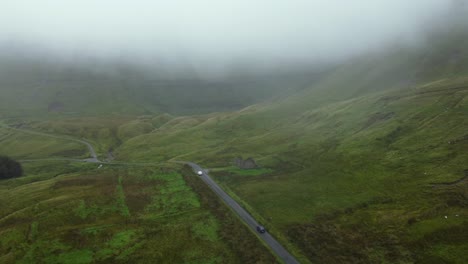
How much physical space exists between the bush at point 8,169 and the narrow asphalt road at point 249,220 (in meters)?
94.7

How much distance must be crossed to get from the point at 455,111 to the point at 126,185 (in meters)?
140

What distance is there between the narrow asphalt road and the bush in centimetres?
9473

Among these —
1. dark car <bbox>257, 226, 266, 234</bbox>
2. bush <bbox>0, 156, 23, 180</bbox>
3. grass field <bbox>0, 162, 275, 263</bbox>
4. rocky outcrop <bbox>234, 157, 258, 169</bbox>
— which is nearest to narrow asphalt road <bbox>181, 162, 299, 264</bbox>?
dark car <bbox>257, 226, 266, 234</bbox>

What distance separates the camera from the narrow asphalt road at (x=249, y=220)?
65375mm

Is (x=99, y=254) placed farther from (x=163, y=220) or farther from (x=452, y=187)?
(x=452, y=187)

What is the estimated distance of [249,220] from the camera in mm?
83438

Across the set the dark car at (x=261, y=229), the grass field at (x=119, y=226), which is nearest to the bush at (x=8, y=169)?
the grass field at (x=119, y=226)

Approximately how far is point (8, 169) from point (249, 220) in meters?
128

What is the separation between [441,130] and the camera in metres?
123

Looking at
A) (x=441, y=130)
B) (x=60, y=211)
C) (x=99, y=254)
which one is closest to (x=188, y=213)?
(x=99, y=254)

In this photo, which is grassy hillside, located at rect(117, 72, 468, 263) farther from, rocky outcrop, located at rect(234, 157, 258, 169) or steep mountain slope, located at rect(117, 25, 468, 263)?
rocky outcrop, located at rect(234, 157, 258, 169)

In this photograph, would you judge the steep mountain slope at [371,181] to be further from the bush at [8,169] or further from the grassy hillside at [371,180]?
the bush at [8,169]

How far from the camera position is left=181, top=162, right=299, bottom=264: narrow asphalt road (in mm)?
65375

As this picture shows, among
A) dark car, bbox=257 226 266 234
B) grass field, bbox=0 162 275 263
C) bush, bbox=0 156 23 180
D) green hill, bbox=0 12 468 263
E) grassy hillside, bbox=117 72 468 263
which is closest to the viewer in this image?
grassy hillside, bbox=117 72 468 263
